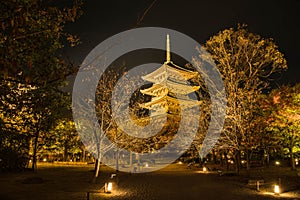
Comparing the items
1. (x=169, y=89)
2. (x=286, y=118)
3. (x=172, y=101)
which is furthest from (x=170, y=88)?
(x=286, y=118)

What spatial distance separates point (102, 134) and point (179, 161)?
80.0 ft

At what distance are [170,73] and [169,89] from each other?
3005 mm

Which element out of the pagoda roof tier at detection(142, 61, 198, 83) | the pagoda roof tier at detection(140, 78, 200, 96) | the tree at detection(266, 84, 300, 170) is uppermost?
the pagoda roof tier at detection(142, 61, 198, 83)

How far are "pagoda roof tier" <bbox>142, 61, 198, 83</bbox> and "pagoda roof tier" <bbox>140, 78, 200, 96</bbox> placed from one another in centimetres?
112

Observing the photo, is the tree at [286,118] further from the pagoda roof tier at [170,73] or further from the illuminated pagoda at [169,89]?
the pagoda roof tier at [170,73]

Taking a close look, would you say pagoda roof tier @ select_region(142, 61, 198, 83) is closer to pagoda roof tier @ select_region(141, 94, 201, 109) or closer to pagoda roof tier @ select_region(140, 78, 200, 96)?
pagoda roof tier @ select_region(140, 78, 200, 96)

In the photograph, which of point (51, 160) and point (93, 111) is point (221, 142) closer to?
point (93, 111)

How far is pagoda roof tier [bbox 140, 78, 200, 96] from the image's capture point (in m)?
43.6

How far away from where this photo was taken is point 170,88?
44.0 metres

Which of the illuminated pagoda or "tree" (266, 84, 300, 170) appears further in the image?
the illuminated pagoda

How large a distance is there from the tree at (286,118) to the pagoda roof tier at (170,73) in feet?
78.9

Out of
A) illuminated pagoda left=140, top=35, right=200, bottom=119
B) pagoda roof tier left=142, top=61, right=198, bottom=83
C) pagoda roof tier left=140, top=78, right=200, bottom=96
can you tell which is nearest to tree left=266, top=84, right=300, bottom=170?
illuminated pagoda left=140, top=35, right=200, bottom=119

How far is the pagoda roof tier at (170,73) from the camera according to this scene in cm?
4384

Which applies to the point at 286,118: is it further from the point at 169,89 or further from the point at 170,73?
the point at 170,73
